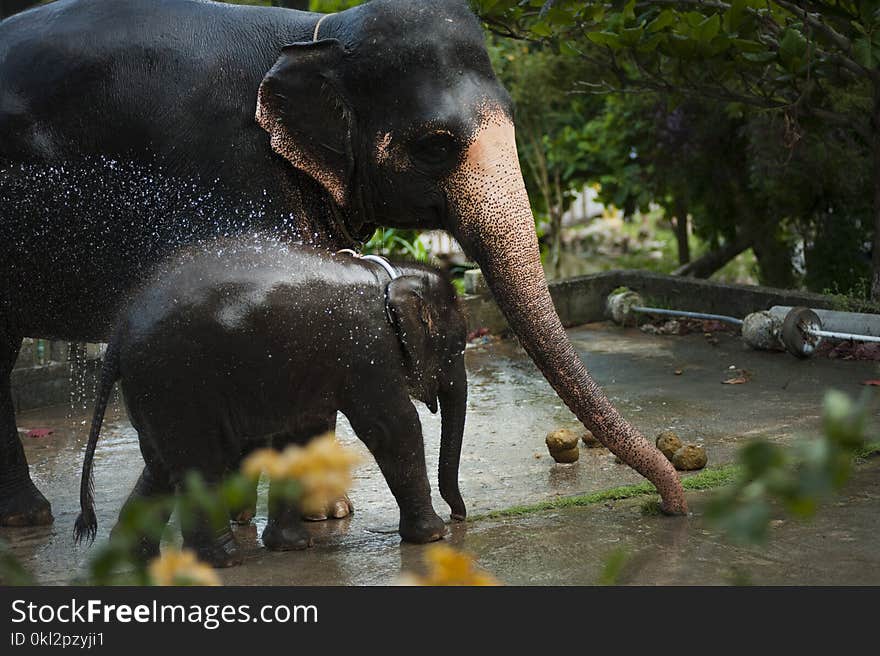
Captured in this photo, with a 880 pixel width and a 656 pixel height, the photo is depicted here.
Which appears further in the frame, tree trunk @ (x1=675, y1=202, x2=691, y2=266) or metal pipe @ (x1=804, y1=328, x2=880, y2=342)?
tree trunk @ (x1=675, y1=202, x2=691, y2=266)

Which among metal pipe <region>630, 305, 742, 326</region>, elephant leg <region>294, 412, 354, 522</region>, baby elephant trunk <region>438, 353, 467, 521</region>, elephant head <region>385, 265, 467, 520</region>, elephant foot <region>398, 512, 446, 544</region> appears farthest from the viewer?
metal pipe <region>630, 305, 742, 326</region>

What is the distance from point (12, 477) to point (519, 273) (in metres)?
2.17

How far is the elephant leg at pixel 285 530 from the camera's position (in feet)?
15.5

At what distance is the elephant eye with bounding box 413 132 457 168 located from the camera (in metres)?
4.74

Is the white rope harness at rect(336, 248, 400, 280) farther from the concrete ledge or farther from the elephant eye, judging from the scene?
the concrete ledge

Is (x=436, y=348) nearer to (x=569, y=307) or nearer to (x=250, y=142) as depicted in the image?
(x=250, y=142)

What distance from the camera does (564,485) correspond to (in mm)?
5473

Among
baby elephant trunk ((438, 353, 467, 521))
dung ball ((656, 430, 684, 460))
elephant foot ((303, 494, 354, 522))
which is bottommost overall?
elephant foot ((303, 494, 354, 522))

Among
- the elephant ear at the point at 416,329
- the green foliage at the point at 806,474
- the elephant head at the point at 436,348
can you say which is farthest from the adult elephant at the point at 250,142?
the green foliage at the point at 806,474

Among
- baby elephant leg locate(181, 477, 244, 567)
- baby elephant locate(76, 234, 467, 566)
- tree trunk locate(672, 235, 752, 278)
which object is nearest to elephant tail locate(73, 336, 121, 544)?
baby elephant locate(76, 234, 467, 566)

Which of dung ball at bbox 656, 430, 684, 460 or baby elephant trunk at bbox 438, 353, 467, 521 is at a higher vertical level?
baby elephant trunk at bbox 438, 353, 467, 521

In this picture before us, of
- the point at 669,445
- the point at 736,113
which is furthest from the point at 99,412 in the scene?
the point at 736,113

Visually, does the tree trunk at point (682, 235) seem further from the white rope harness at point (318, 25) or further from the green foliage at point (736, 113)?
the white rope harness at point (318, 25)
